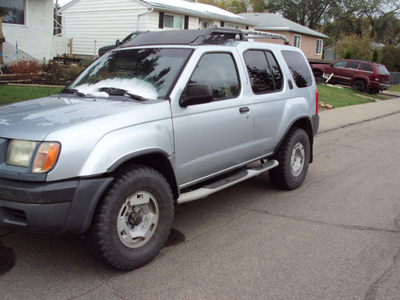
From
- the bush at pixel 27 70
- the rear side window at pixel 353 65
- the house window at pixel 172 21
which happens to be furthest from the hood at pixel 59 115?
the house window at pixel 172 21

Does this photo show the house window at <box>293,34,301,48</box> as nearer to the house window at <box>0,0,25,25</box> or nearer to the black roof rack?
the house window at <box>0,0,25,25</box>

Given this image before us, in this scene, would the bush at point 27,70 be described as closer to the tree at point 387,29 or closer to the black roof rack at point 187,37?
the black roof rack at point 187,37

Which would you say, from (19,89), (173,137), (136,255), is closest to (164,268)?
(136,255)

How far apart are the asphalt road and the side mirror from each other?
4.64 feet

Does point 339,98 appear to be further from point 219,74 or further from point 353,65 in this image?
point 219,74

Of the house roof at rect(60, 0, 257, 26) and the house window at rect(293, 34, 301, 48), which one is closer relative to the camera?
the house roof at rect(60, 0, 257, 26)

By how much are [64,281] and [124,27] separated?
24339mm

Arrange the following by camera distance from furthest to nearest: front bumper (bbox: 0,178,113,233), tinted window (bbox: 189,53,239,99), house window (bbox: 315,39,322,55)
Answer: house window (bbox: 315,39,322,55), tinted window (bbox: 189,53,239,99), front bumper (bbox: 0,178,113,233)

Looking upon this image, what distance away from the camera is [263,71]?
17.7ft

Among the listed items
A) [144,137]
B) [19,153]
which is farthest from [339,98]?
[19,153]

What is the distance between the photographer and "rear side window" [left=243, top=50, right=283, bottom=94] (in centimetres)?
517

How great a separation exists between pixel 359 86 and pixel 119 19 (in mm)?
14981

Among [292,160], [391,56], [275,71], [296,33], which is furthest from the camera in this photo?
[296,33]

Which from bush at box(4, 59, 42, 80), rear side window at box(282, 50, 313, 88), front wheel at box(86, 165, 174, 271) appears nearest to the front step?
front wheel at box(86, 165, 174, 271)
